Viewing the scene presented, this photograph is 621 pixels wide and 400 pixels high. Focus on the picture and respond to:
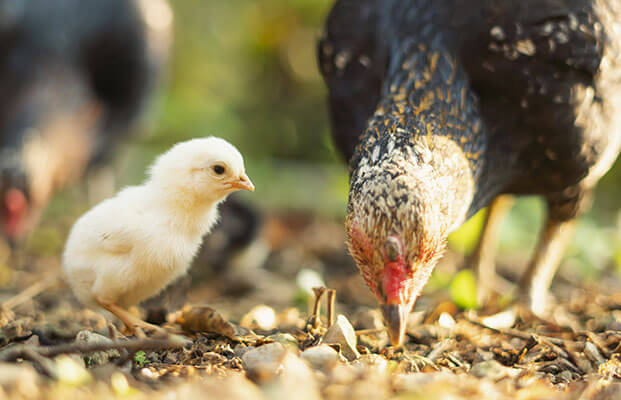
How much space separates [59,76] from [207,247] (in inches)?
95.4

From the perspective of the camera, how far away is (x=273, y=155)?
346 inches

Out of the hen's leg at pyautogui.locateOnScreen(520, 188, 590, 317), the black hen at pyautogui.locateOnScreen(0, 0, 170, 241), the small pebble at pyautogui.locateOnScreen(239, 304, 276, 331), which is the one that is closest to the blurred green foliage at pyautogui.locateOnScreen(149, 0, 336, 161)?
the black hen at pyautogui.locateOnScreen(0, 0, 170, 241)

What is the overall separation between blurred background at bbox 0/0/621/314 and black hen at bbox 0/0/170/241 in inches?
17.8

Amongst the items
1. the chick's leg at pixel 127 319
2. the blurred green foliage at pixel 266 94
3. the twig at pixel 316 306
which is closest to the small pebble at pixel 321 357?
the twig at pixel 316 306

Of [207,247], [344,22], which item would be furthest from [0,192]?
[344,22]

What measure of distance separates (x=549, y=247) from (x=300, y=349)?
215 centimetres

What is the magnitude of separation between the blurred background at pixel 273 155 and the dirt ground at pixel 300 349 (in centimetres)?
72

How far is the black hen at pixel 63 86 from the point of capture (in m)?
4.87

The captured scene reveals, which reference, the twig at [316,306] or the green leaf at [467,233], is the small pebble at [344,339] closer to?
the twig at [316,306]

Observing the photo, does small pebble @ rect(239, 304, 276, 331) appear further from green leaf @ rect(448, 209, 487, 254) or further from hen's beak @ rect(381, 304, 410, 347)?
green leaf @ rect(448, 209, 487, 254)

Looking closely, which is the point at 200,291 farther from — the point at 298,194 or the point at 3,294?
the point at 298,194

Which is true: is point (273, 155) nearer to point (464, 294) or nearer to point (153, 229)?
point (464, 294)

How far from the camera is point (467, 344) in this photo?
2719 millimetres

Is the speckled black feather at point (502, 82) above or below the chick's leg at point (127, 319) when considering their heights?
above
